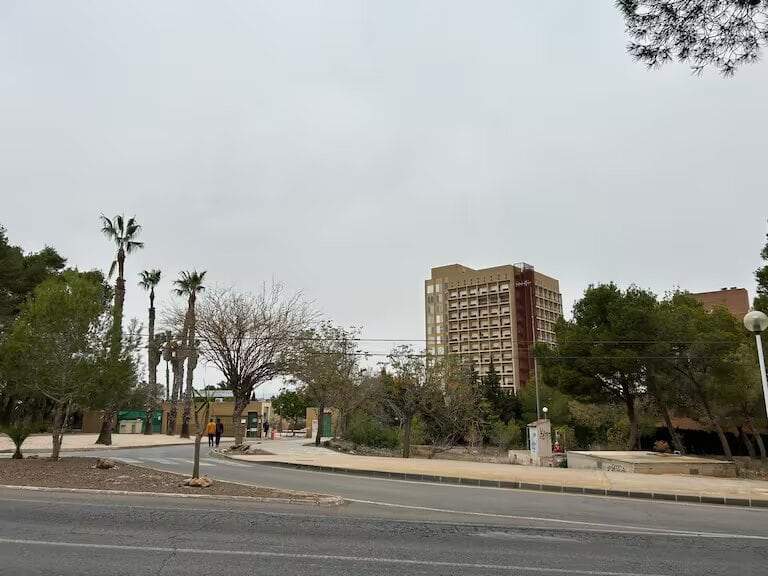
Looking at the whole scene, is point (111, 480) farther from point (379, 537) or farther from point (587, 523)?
point (587, 523)

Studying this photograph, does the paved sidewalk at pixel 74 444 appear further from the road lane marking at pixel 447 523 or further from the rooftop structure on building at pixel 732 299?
the rooftop structure on building at pixel 732 299

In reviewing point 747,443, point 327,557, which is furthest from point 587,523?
point 747,443

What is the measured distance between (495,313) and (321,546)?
124 metres

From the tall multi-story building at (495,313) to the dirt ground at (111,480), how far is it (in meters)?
108

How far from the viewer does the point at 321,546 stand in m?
7.35

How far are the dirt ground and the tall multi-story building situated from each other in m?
108

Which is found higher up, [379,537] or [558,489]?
[379,537]

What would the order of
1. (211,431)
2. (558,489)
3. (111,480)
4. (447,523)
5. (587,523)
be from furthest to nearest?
1. (211,431)
2. (558,489)
3. (111,480)
4. (587,523)
5. (447,523)

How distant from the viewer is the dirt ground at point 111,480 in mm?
12227

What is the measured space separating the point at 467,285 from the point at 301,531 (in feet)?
415

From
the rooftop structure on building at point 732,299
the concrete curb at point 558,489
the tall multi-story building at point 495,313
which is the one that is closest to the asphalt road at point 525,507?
the concrete curb at point 558,489

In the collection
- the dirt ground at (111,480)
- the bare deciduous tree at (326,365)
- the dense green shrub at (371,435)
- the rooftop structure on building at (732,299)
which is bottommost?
the dirt ground at (111,480)

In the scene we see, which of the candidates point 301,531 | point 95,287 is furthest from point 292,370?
point 301,531

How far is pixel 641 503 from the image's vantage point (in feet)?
42.2
